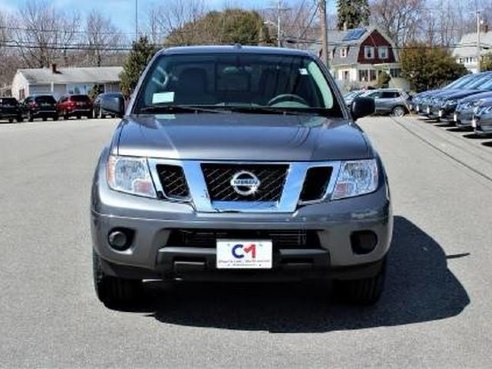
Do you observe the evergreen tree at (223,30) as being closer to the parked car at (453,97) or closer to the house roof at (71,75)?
the house roof at (71,75)

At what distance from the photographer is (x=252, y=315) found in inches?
202

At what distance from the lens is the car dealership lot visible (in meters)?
4.39

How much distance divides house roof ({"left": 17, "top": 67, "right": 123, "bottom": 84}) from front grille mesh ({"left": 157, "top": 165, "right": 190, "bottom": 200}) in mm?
Result: 75886

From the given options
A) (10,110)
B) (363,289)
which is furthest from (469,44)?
(363,289)

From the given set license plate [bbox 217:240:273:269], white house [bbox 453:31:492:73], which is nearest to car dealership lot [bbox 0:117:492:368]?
license plate [bbox 217:240:273:269]

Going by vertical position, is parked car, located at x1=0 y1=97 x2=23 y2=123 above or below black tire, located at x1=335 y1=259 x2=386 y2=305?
above

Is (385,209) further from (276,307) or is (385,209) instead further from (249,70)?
(249,70)

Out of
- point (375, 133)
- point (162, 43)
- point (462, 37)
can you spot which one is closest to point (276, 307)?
point (375, 133)

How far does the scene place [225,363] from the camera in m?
4.27

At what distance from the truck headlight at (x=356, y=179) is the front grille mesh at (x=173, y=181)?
87 cm

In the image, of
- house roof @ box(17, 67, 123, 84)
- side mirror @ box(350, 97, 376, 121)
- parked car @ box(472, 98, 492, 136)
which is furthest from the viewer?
house roof @ box(17, 67, 123, 84)

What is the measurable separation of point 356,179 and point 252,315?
1.16 m

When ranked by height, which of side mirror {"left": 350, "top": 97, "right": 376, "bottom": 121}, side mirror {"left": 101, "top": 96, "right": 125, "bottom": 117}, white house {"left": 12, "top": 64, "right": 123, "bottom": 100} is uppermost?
white house {"left": 12, "top": 64, "right": 123, "bottom": 100}

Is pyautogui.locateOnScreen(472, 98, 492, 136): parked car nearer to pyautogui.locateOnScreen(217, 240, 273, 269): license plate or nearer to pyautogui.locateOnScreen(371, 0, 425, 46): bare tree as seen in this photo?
pyautogui.locateOnScreen(217, 240, 273, 269): license plate
